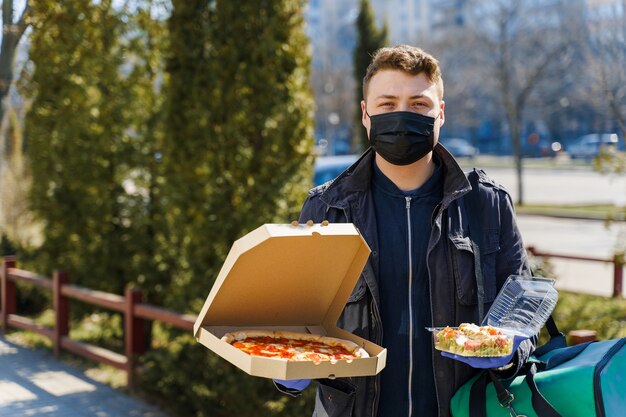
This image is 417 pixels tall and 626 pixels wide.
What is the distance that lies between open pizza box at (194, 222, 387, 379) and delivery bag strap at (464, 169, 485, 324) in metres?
0.38

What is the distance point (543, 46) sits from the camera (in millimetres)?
39000

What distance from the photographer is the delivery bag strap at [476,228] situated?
261 centimetres

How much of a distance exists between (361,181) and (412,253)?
0.32 m

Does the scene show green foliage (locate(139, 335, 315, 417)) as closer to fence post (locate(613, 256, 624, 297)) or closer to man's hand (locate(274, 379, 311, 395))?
man's hand (locate(274, 379, 311, 395))

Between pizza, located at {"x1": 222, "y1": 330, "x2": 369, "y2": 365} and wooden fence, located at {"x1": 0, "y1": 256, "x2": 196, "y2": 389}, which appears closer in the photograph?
pizza, located at {"x1": 222, "y1": 330, "x2": 369, "y2": 365}

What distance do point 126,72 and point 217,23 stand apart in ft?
9.71

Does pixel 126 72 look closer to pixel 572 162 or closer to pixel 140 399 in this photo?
pixel 140 399

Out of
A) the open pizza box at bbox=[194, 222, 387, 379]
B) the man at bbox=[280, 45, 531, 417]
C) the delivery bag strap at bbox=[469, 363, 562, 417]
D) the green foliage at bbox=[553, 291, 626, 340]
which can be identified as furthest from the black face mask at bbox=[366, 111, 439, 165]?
the green foliage at bbox=[553, 291, 626, 340]

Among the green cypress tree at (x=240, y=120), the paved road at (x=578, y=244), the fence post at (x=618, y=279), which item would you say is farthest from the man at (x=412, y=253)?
the fence post at (x=618, y=279)

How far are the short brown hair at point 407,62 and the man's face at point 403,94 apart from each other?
0.06 ft

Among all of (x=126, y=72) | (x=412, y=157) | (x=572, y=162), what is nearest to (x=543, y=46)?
Answer: (x=572, y=162)

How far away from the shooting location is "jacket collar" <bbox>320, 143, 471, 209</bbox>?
267 centimetres

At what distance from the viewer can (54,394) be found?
6867 millimetres

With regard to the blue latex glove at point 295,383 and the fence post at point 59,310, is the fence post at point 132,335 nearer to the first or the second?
the fence post at point 59,310
